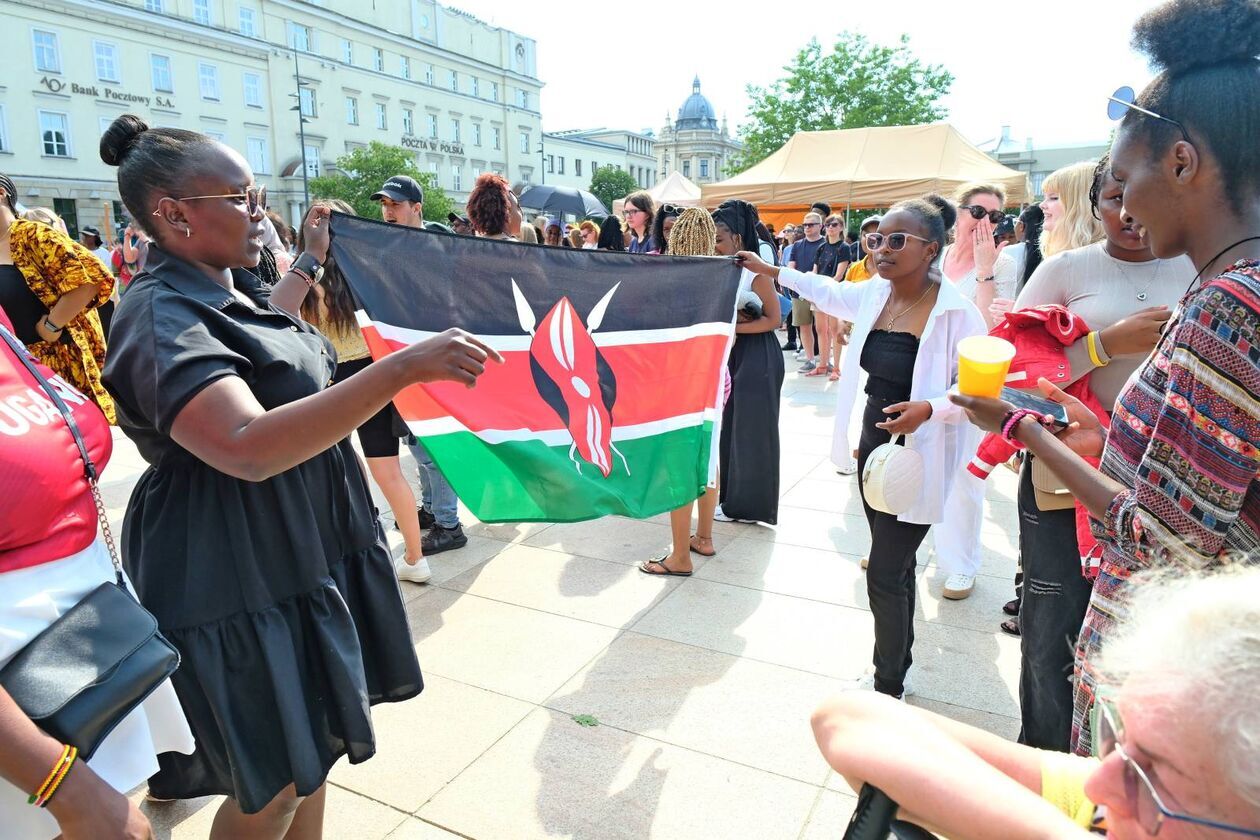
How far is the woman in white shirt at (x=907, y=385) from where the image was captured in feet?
10.2

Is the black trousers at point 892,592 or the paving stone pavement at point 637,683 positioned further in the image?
the black trousers at point 892,592

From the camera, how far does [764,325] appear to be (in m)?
4.86

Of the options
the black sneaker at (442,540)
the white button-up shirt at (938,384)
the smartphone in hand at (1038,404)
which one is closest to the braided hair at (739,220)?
the white button-up shirt at (938,384)

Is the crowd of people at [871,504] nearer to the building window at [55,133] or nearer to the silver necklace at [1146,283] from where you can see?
the silver necklace at [1146,283]

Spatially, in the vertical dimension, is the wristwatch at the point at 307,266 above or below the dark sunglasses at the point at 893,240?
below

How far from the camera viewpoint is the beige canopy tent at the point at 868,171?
43.2 feet

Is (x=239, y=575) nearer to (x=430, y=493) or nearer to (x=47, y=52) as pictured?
(x=430, y=493)

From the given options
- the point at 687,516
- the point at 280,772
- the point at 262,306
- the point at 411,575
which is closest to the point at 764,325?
the point at 687,516

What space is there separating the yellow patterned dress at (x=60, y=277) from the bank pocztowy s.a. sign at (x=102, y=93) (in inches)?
2036

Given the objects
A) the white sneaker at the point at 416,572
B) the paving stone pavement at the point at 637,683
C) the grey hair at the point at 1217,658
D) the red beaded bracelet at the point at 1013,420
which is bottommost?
the paving stone pavement at the point at 637,683

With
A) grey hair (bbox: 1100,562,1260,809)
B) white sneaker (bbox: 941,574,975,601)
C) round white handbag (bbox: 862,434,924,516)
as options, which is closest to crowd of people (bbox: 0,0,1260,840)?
grey hair (bbox: 1100,562,1260,809)

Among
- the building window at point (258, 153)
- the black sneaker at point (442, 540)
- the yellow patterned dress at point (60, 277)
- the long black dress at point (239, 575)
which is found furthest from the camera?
the building window at point (258, 153)

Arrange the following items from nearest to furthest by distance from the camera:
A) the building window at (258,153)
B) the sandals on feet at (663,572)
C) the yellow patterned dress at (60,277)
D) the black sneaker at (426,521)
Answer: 1. the yellow patterned dress at (60,277)
2. the sandals on feet at (663,572)
3. the black sneaker at (426,521)
4. the building window at (258,153)

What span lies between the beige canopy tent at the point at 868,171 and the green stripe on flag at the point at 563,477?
11.0m
